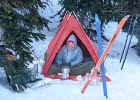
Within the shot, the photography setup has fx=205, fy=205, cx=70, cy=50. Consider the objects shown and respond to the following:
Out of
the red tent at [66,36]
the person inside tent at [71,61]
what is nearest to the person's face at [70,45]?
the person inside tent at [71,61]

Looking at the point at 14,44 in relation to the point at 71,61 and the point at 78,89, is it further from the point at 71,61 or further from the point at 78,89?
the point at 71,61

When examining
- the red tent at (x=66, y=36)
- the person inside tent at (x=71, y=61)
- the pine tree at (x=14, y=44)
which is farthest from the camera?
the person inside tent at (x=71, y=61)

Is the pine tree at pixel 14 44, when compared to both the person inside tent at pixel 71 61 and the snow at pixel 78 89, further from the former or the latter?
the person inside tent at pixel 71 61

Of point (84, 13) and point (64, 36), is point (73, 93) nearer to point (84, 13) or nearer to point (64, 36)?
point (64, 36)

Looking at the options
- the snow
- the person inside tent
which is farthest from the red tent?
the snow

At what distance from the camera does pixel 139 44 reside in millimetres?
7074

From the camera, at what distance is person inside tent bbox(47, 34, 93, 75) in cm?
507

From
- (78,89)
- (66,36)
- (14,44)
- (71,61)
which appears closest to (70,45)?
(66,36)

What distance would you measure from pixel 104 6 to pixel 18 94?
14.0ft

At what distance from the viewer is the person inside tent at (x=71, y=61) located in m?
5.07

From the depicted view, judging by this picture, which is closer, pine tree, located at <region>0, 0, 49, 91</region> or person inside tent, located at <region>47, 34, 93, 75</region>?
pine tree, located at <region>0, 0, 49, 91</region>

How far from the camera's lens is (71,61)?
5137 millimetres

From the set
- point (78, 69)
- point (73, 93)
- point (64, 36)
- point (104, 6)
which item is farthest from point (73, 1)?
point (73, 93)

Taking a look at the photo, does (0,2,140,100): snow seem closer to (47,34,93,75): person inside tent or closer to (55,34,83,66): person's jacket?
(47,34,93,75): person inside tent
